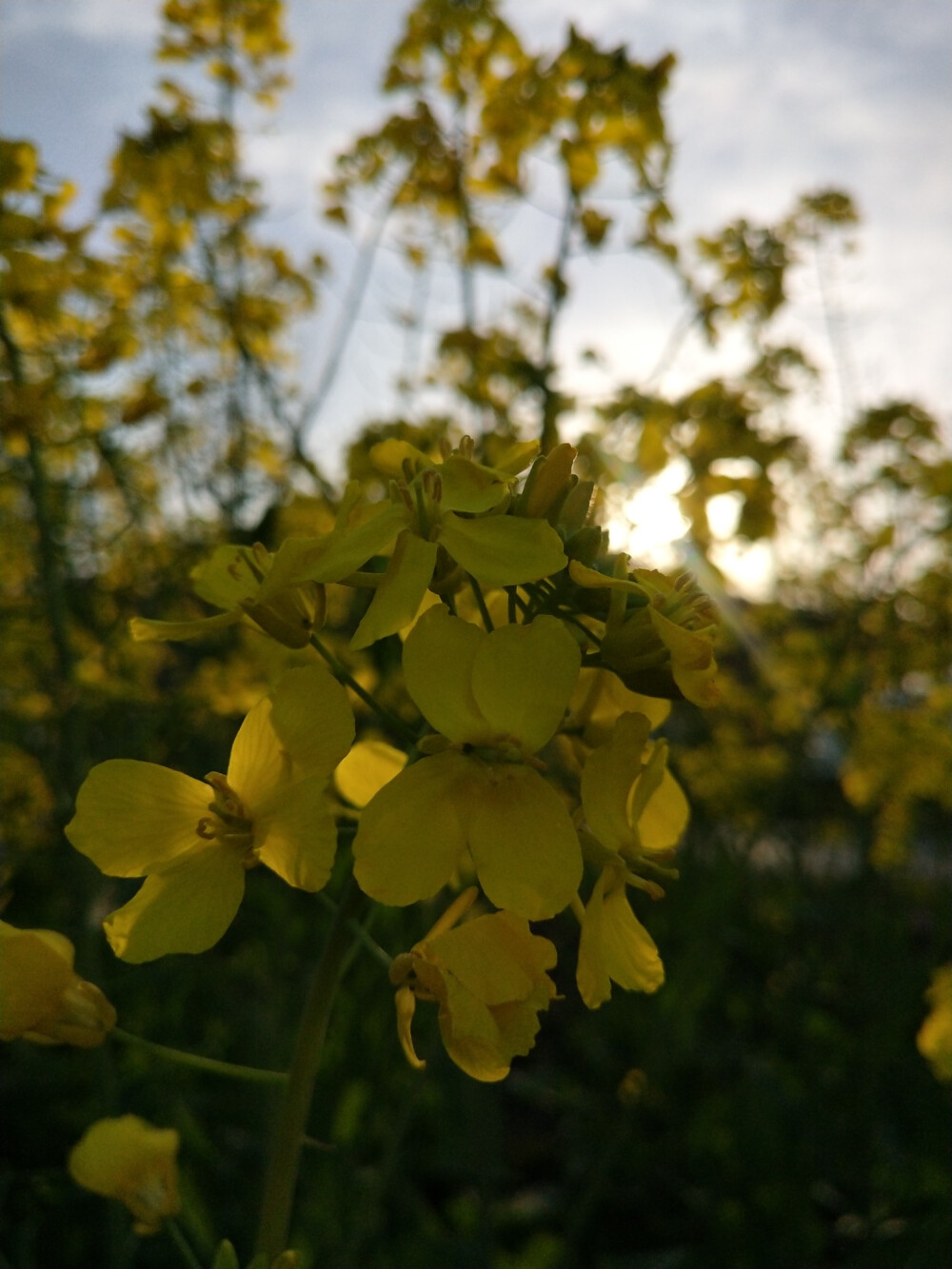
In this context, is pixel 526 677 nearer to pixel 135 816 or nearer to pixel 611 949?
pixel 611 949

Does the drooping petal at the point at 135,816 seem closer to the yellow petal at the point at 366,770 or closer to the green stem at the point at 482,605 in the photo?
the yellow petal at the point at 366,770

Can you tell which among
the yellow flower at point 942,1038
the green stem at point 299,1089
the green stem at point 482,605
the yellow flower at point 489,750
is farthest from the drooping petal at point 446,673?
the yellow flower at point 942,1038

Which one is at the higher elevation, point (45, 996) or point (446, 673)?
point (446, 673)

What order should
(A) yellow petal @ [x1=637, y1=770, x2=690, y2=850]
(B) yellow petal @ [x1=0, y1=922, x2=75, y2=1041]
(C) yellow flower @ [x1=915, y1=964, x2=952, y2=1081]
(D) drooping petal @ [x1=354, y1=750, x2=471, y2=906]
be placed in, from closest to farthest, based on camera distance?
(D) drooping petal @ [x1=354, y1=750, x2=471, y2=906] → (B) yellow petal @ [x1=0, y1=922, x2=75, y2=1041] → (A) yellow petal @ [x1=637, y1=770, x2=690, y2=850] → (C) yellow flower @ [x1=915, y1=964, x2=952, y2=1081]

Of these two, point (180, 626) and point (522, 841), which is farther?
point (180, 626)

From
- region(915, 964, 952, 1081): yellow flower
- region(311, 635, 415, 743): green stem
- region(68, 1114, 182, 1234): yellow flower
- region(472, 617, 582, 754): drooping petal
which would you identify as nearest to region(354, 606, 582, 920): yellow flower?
region(472, 617, 582, 754): drooping petal

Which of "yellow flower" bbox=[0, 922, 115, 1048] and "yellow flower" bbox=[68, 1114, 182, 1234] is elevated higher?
"yellow flower" bbox=[0, 922, 115, 1048]

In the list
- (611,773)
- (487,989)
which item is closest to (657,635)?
(611,773)

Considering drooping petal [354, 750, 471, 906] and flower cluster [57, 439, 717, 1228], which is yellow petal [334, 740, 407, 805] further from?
drooping petal [354, 750, 471, 906]
